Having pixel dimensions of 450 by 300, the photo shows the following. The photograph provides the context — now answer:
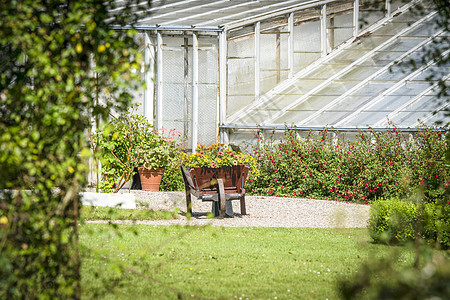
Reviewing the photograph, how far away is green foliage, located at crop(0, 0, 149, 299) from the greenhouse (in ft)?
34.7

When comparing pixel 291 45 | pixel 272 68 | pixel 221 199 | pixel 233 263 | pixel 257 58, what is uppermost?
pixel 291 45

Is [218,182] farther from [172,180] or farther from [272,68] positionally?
[272,68]

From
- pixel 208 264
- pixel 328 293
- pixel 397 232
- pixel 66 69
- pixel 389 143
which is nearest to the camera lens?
pixel 66 69

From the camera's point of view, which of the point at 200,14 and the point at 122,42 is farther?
the point at 200,14

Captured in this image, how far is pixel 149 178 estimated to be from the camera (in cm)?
1236

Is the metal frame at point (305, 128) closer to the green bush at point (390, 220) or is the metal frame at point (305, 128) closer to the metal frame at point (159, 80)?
the metal frame at point (159, 80)

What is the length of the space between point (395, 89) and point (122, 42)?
38.0 ft

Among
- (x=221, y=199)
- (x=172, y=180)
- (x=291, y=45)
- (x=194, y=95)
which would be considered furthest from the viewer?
(x=291, y=45)

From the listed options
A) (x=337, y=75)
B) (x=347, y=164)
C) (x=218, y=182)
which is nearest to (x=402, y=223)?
(x=218, y=182)

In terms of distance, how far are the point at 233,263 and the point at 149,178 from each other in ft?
23.2

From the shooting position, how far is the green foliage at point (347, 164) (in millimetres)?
11336

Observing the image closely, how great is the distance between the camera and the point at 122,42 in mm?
2541

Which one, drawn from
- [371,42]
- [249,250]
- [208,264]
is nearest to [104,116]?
[208,264]

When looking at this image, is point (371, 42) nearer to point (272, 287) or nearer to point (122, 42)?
point (272, 287)
